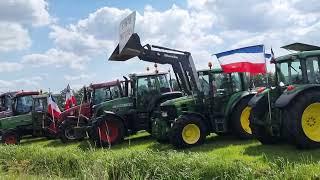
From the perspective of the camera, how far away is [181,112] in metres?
15.8

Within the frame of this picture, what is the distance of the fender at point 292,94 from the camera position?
466 inches

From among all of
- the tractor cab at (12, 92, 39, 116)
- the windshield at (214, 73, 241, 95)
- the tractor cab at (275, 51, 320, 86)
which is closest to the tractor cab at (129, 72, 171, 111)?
the windshield at (214, 73, 241, 95)

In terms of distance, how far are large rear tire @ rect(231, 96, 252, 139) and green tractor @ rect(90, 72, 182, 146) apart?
3566 millimetres

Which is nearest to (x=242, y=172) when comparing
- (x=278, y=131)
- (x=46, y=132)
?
(x=278, y=131)

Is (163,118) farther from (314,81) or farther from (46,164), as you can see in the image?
(314,81)

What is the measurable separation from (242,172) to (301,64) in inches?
165

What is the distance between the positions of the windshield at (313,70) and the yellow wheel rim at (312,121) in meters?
0.69

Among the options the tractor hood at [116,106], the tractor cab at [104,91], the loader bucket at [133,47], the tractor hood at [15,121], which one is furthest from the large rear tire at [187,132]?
the tractor hood at [15,121]

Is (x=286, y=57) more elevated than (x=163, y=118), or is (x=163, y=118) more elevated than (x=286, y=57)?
(x=286, y=57)

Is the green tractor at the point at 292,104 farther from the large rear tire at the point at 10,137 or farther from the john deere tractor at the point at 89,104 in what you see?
the large rear tire at the point at 10,137

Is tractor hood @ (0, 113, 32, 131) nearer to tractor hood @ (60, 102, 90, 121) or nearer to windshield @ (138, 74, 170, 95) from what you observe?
tractor hood @ (60, 102, 90, 121)

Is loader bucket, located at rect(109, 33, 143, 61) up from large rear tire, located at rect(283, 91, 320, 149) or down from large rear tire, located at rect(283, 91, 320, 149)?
up

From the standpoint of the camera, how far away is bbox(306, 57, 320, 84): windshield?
12.4 meters

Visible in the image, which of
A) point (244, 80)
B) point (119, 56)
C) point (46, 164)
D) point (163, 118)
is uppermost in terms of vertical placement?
point (119, 56)
